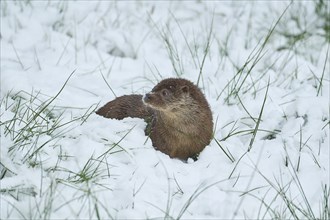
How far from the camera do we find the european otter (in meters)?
4.50

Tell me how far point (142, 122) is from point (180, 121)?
320 millimetres

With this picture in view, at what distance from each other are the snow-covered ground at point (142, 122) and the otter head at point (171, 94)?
0.90 feet

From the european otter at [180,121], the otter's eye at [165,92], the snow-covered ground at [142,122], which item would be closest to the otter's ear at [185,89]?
the european otter at [180,121]

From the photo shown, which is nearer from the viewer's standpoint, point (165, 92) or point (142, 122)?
point (165, 92)

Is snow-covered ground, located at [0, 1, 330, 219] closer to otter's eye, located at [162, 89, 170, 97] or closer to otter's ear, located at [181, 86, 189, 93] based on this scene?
otter's eye, located at [162, 89, 170, 97]

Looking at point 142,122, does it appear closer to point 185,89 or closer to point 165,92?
point 165,92

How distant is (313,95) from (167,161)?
6.35ft

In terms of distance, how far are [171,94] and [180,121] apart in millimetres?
248

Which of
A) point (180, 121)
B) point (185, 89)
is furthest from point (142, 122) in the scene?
point (185, 89)

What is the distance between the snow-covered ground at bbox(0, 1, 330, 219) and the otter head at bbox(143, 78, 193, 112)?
275 mm

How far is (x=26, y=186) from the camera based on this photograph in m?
3.25

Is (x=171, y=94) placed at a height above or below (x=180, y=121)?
above

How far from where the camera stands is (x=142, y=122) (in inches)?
183

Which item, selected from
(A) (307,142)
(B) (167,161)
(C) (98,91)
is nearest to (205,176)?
(B) (167,161)
